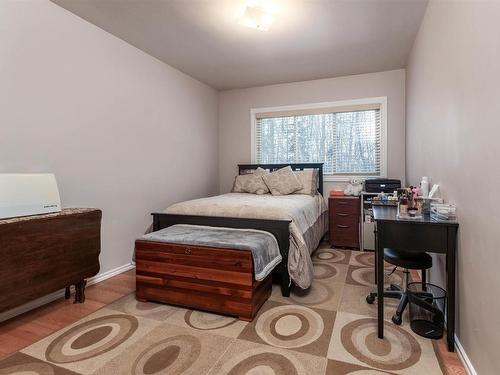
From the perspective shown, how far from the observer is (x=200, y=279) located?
6.66 feet

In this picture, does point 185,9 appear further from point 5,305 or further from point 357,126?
point 357,126

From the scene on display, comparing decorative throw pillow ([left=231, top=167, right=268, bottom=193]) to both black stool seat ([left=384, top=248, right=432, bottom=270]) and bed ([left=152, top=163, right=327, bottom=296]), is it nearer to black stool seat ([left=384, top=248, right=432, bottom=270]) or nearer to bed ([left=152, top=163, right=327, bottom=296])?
bed ([left=152, top=163, right=327, bottom=296])

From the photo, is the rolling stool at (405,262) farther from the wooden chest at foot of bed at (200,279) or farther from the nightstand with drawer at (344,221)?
the nightstand with drawer at (344,221)

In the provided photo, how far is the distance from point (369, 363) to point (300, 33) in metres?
2.77

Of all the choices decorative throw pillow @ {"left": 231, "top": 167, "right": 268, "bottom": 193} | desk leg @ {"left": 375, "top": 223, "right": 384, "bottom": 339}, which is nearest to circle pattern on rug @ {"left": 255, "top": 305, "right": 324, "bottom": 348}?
desk leg @ {"left": 375, "top": 223, "right": 384, "bottom": 339}

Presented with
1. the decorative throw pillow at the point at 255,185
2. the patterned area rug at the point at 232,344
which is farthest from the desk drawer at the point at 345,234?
the patterned area rug at the point at 232,344

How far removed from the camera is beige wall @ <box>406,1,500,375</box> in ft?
3.83

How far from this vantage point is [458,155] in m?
1.59

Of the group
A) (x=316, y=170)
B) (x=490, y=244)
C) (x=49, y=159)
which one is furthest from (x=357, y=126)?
(x=49, y=159)

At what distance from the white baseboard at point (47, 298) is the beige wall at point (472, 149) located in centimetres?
278

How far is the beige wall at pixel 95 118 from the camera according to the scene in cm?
211

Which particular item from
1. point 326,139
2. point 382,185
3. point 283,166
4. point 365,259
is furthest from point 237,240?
point 326,139

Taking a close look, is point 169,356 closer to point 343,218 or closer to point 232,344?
point 232,344

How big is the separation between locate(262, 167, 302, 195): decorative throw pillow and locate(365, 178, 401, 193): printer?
885 mm
